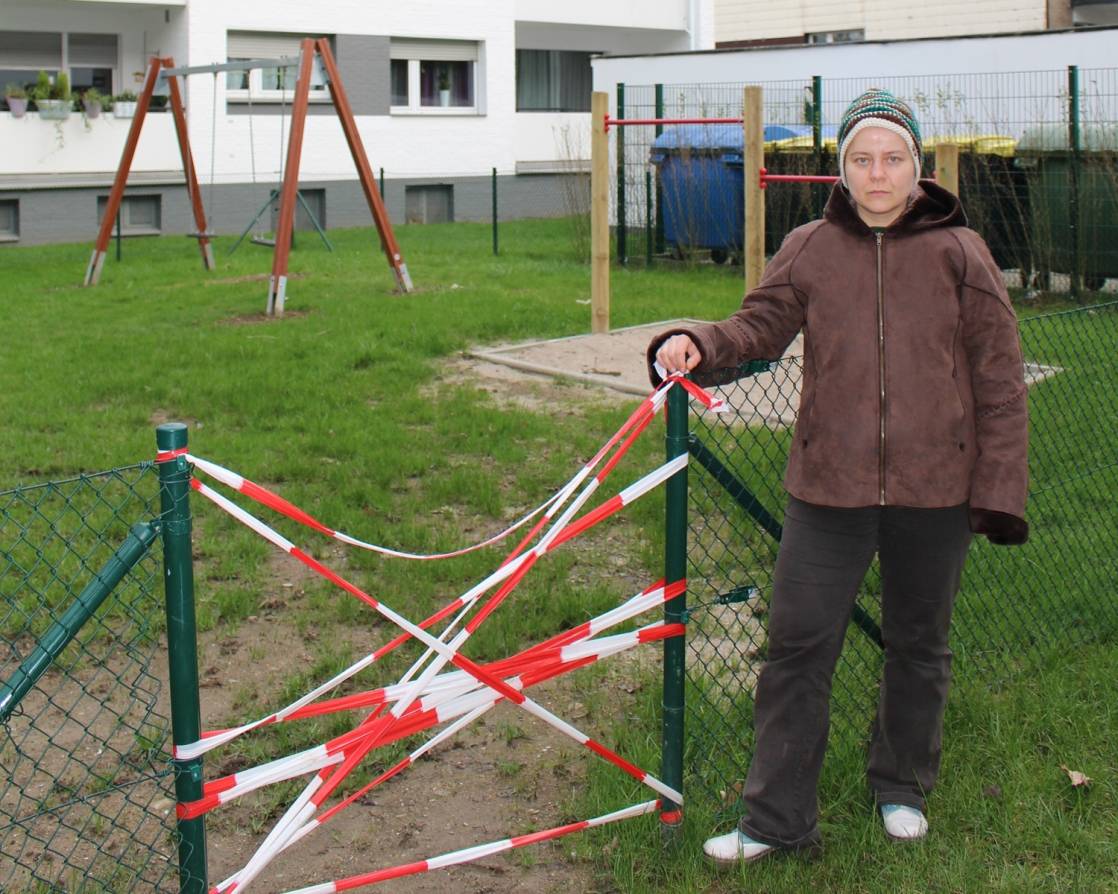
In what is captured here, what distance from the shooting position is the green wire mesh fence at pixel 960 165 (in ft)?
41.7

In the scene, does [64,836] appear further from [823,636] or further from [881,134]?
[881,134]

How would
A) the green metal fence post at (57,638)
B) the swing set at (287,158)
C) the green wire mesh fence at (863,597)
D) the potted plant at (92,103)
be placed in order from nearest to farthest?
the green metal fence post at (57,638), the green wire mesh fence at (863,597), the swing set at (287,158), the potted plant at (92,103)

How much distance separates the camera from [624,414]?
27.8 ft

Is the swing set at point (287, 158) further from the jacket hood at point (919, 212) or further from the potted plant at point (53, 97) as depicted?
the jacket hood at point (919, 212)

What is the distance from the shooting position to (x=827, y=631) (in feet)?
11.0

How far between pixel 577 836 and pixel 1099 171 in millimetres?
10385

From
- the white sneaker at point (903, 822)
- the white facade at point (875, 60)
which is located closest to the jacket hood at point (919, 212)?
the white sneaker at point (903, 822)

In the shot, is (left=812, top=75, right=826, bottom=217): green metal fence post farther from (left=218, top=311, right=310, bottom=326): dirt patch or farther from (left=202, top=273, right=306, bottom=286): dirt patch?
(left=218, top=311, right=310, bottom=326): dirt patch

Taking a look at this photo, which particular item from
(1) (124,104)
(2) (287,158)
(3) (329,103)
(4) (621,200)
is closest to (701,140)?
(4) (621,200)

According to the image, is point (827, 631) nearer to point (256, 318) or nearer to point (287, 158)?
point (256, 318)

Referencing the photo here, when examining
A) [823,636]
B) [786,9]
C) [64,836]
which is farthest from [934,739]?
[786,9]

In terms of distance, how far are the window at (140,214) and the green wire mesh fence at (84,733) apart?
16.2m

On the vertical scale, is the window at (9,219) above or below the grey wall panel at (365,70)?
below

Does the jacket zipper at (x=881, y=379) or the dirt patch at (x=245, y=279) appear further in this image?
the dirt patch at (x=245, y=279)
